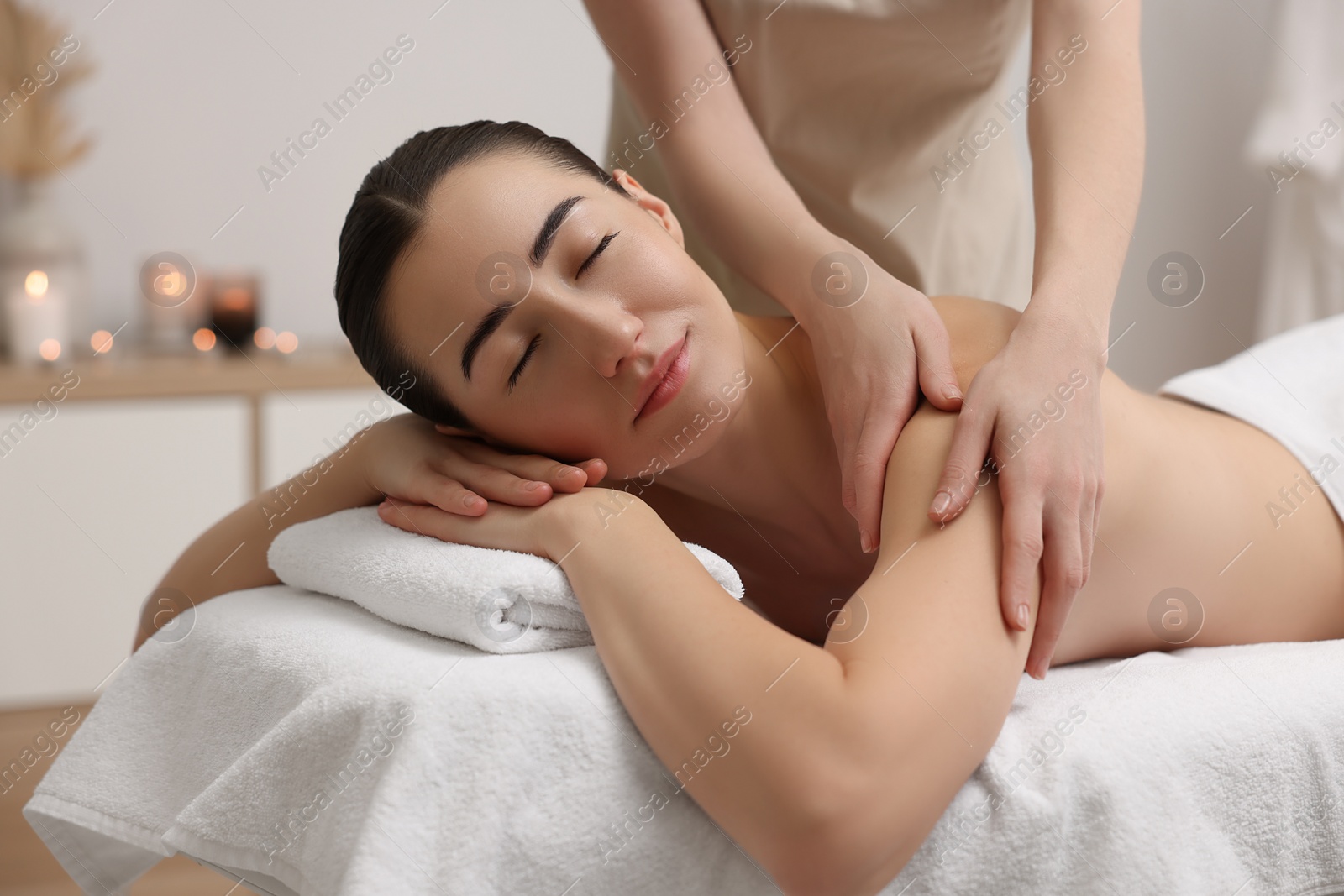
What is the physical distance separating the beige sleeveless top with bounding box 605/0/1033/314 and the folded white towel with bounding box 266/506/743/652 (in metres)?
0.57

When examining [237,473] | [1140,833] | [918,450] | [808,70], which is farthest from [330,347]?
[1140,833]

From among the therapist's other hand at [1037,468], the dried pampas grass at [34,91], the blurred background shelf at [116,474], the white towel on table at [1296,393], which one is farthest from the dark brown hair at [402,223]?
the dried pampas grass at [34,91]

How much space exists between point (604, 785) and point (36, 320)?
2.59 meters

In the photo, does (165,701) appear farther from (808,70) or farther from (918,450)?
(808,70)

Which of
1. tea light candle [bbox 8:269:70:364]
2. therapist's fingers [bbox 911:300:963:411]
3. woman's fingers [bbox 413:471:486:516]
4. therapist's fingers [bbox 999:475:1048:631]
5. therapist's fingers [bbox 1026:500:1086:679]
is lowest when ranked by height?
therapist's fingers [bbox 1026:500:1086:679]

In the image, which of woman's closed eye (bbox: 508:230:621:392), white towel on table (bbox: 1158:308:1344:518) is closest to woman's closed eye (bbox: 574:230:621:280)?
woman's closed eye (bbox: 508:230:621:392)

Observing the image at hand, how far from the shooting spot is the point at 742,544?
49.8 inches

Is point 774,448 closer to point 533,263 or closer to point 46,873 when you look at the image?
point 533,263

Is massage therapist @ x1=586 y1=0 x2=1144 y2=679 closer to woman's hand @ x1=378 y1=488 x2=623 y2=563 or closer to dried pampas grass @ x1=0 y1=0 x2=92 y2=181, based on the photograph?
woman's hand @ x1=378 y1=488 x2=623 y2=563

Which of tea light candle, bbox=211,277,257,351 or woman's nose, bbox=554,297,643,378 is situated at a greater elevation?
tea light candle, bbox=211,277,257,351

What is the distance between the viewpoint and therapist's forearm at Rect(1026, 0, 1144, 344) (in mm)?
980

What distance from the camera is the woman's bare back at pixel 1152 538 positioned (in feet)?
3.48

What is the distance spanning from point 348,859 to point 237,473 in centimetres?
224

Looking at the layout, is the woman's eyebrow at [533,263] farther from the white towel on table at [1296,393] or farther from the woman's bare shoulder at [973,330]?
the white towel on table at [1296,393]
